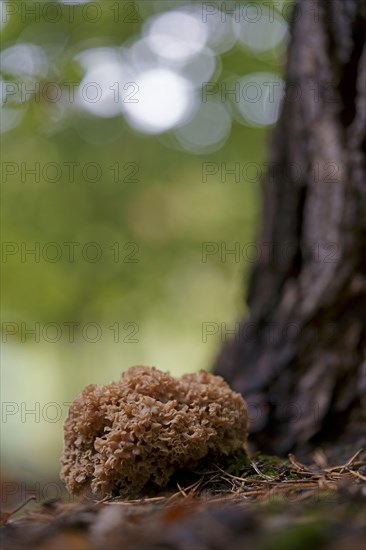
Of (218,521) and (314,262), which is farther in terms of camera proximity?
(314,262)

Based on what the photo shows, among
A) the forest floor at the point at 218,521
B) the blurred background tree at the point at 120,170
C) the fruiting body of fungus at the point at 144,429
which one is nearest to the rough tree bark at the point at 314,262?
the fruiting body of fungus at the point at 144,429

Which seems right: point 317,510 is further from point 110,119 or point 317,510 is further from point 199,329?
point 199,329

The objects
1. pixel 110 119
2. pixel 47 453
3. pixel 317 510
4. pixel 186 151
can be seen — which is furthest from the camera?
pixel 47 453

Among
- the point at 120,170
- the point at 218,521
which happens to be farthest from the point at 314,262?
the point at 120,170

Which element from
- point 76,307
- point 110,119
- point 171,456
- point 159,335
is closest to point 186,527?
point 171,456

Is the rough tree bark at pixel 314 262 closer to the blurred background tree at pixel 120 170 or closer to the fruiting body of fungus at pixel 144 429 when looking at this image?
the fruiting body of fungus at pixel 144 429

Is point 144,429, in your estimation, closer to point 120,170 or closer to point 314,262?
point 314,262
